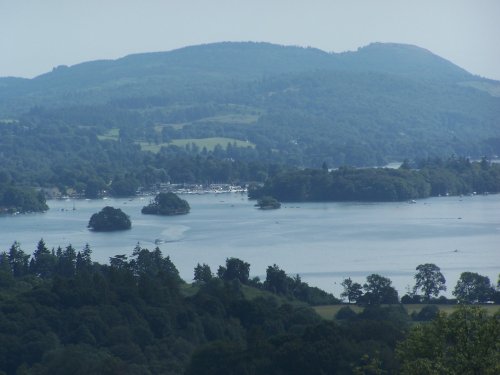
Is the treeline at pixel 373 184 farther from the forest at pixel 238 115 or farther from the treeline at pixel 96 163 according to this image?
the forest at pixel 238 115

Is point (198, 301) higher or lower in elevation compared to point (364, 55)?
lower

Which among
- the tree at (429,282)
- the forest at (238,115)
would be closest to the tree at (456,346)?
the tree at (429,282)

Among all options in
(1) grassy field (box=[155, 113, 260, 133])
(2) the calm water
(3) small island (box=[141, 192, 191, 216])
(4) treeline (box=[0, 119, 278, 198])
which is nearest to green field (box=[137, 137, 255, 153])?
(4) treeline (box=[0, 119, 278, 198])

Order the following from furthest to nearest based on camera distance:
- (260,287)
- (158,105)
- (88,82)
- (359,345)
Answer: (88,82)
(158,105)
(260,287)
(359,345)

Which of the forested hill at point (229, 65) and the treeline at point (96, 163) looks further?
the forested hill at point (229, 65)

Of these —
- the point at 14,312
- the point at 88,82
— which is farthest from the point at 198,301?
the point at 88,82

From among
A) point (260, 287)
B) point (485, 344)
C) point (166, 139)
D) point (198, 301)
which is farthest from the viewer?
point (166, 139)

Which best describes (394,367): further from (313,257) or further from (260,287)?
(313,257)
